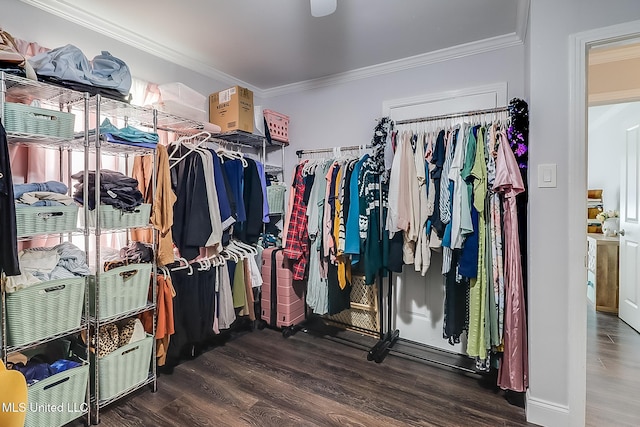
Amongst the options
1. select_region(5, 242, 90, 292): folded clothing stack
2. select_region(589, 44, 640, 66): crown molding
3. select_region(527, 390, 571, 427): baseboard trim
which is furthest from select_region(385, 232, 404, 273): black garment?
select_region(589, 44, 640, 66): crown molding

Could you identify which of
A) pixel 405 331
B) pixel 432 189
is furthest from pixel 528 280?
pixel 405 331

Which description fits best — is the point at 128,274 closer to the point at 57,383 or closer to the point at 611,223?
the point at 57,383

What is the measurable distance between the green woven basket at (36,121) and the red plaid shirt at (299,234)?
1623mm

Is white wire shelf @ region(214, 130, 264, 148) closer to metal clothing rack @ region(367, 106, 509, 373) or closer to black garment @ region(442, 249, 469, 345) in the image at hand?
metal clothing rack @ region(367, 106, 509, 373)

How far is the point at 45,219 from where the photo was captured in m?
1.64

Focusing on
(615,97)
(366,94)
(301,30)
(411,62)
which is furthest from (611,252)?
(301,30)

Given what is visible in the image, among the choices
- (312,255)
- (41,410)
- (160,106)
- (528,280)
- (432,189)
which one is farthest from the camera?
(312,255)

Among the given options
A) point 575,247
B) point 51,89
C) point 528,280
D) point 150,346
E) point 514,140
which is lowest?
point 150,346

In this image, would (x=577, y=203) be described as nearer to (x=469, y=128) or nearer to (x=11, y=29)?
(x=469, y=128)

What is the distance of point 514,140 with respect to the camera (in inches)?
78.2

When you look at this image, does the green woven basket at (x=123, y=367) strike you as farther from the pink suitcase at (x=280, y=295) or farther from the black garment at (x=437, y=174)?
the black garment at (x=437, y=174)

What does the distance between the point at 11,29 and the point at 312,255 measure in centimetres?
241

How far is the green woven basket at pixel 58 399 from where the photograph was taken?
1565 mm

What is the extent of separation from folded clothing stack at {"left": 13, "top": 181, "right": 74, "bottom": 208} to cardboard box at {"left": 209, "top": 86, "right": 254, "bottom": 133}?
4.70ft
